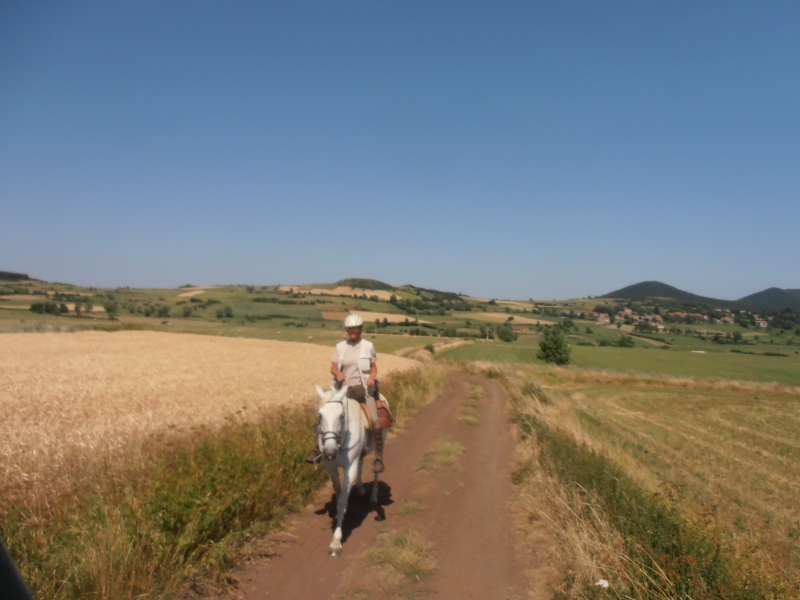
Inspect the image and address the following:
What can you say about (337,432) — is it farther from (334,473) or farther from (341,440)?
(334,473)

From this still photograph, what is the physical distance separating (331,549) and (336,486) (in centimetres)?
101

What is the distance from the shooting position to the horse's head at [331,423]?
652cm

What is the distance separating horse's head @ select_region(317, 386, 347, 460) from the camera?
652 centimetres

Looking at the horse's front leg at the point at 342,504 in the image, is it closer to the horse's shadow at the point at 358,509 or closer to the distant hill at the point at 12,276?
the horse's shadow at the point at 358,509

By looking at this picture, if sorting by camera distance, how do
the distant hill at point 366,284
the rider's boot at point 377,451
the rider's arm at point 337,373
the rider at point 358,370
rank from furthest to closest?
the distant hill at point 366,284 → the rider's boot at point 377,451 → the rider at point 358,370 → the rider's arm at point 337,373

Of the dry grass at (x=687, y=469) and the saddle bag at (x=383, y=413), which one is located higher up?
the saddle bag at (x=383, y=413)

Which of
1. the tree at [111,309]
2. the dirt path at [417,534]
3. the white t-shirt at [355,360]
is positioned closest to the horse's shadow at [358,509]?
the dirt path at [417,534]

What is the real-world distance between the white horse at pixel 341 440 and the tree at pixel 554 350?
52.2 meters

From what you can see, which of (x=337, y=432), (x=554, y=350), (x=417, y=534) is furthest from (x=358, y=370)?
(x=554, y=350)

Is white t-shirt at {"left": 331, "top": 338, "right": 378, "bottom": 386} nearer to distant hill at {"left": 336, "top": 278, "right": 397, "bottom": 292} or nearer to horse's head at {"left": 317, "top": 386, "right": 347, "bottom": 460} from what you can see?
horse's head at {"left": 317, "top": 386, "right": 347, "bottom": 460}

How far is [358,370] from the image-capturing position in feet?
27.8

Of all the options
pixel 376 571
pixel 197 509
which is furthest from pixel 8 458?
pixel 376 571

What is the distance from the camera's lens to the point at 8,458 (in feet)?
23.3

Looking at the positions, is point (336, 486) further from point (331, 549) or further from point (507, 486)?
point (507, 486)
